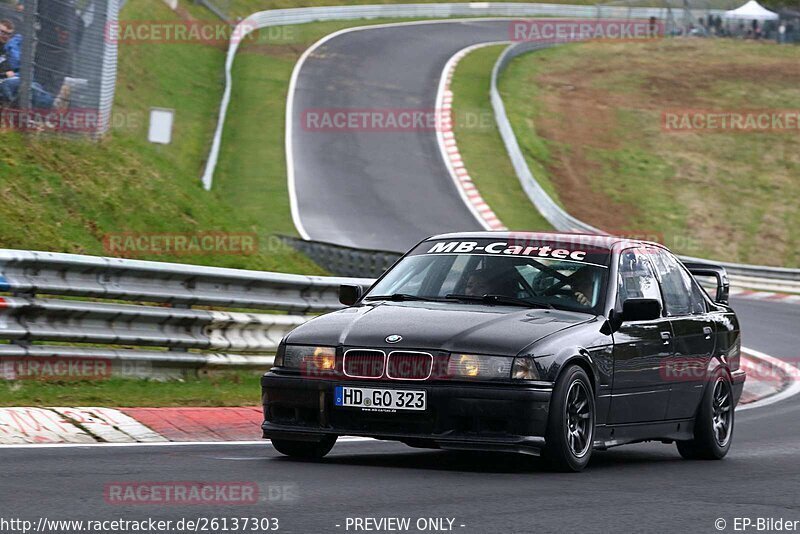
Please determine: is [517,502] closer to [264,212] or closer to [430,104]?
[264,212]

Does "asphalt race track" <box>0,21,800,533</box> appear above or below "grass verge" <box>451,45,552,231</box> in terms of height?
below

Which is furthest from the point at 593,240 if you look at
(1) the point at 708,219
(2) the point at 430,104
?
(2) the point at 430,104

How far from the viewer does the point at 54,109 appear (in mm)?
14531

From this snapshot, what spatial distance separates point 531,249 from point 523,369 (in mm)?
1467

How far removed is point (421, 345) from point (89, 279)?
A: 12.7 feet

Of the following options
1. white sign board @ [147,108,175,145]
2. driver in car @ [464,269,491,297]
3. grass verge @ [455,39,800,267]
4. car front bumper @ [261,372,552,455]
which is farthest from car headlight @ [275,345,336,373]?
grass verge @ [455,39,800,267]

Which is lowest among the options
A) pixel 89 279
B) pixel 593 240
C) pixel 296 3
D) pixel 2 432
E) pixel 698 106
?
pixel 2 432

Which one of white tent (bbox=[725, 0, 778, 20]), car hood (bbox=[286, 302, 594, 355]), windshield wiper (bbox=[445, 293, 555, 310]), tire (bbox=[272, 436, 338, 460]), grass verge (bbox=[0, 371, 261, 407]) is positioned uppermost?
white tent (bbox=[725, 0, 778, 20])

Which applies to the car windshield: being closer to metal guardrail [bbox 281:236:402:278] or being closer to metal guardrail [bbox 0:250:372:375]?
metal guardrail [bbox 0:250:372:375]

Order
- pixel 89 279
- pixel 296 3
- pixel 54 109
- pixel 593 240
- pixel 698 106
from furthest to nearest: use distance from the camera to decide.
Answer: pixel 296 3
pixel 698 106
pixel 54 109
pixel 89 279
pixel 593 240

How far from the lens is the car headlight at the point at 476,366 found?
7.79 meters

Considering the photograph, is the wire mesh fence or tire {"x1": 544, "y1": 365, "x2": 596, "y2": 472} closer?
tire {"x1": 544, "y1": 365, "x2": 596, "y2": 472}

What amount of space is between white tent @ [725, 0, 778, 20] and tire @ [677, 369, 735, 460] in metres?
55.8

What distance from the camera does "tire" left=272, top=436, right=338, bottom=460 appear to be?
834 cm
